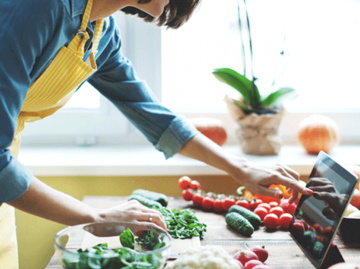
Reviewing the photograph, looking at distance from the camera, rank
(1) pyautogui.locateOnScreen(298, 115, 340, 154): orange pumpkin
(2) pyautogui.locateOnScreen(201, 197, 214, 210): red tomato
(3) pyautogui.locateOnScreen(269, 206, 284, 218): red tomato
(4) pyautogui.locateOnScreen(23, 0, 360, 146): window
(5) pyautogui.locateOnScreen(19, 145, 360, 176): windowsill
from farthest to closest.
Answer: (4) pyautogui.locateOnScreen(23, 0, 360, 146): window
(1) pyautogui.locateOnScreen(298, 115, 340, 154): orange pumpkin
(5) pyautogui.locateOnScreen(19, 145, 360, 176): windowsill
(2) pyautogui.locateOnScreen(201, 197, 214, 210): red tomato
(3) pyautogui.locateOnScreen(269, 206, 284, 218): red tomato

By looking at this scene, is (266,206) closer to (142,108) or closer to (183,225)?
(183,225)

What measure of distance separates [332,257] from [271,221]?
211 mm

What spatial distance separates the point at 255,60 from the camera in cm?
157

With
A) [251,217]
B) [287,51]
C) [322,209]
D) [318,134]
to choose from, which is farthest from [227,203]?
[287,51]

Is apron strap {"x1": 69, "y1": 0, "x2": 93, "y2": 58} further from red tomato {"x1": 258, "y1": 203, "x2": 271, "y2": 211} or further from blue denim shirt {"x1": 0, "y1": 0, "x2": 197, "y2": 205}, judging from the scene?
red tomato {"x1": 258, "y1": 203, "x2": 271, "y2": 211}

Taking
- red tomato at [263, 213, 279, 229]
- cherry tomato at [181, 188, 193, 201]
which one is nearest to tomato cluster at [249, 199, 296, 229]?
red tomato at [263, 213, 279, 229]

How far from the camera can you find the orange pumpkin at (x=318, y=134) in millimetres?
1393

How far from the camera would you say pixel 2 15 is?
541mm

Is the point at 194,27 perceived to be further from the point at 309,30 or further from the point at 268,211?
the point at 268,211

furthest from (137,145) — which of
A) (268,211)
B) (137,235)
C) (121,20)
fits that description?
(137,235)

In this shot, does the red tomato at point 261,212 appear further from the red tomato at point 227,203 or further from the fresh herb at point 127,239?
the fresh herb at point 127,239

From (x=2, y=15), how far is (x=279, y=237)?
28.9 inches

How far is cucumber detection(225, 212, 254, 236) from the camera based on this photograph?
86 cm

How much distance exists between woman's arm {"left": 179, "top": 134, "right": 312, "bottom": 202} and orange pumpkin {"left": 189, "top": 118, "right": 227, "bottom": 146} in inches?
15.2
